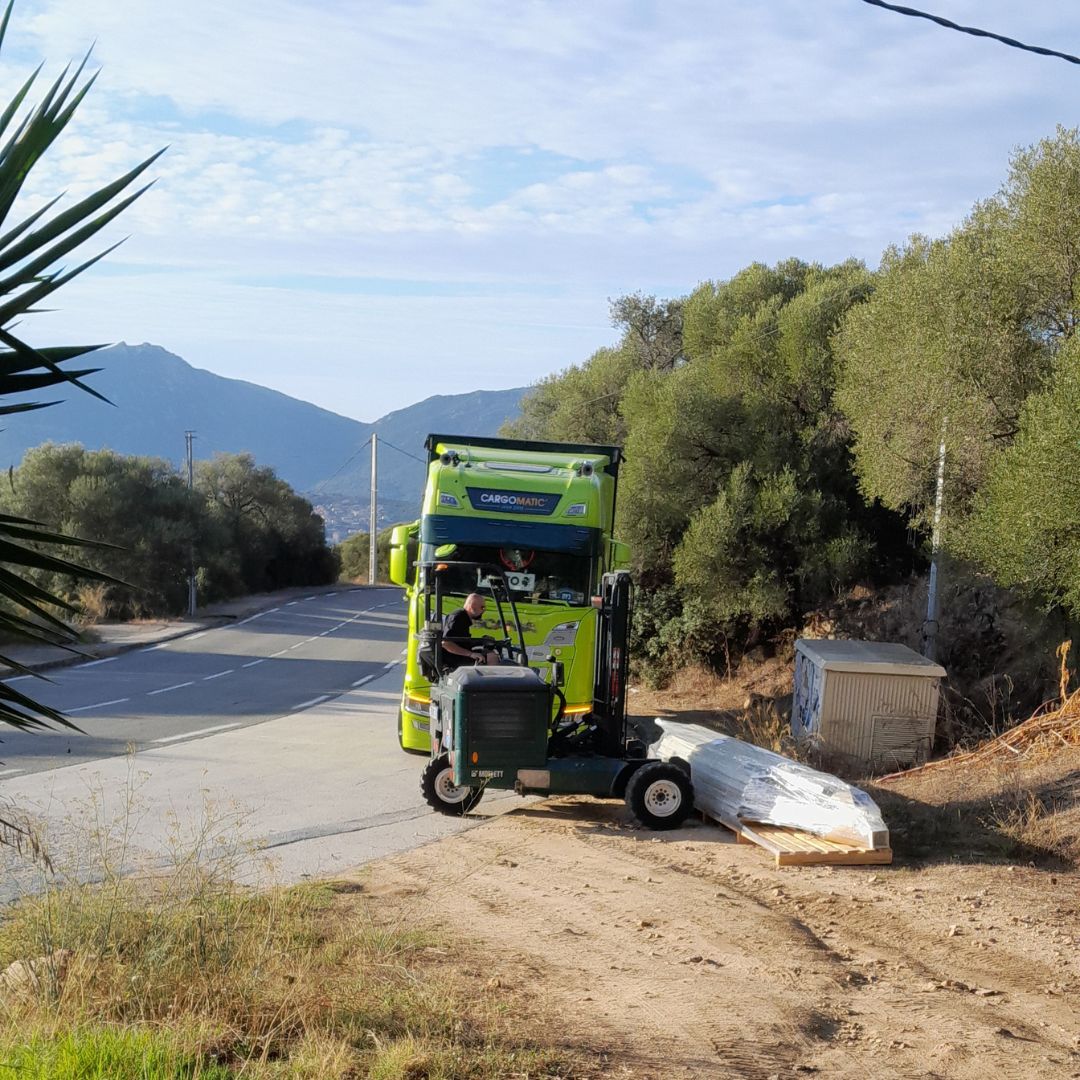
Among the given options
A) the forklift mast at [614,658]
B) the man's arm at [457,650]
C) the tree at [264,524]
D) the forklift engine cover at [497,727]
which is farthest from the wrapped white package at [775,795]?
the tree at [264,524]

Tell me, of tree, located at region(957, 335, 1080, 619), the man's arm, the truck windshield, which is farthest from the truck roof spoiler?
tree, located at region(957, 335, 1080, 619)

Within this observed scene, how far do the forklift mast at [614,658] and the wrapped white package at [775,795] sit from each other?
0.75 metres

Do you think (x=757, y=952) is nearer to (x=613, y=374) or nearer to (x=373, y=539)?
(x=613, y=374)

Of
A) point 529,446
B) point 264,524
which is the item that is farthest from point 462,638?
point 264,524

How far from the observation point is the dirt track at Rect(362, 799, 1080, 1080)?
536cm

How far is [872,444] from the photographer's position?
1867cm

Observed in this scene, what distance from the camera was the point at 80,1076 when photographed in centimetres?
425

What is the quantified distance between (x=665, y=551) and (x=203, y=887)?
19.0 m

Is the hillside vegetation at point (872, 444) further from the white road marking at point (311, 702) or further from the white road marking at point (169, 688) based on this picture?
the white road marking at point (169, 688)

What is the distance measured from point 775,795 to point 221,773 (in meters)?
6.31

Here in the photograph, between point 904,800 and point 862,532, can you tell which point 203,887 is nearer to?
point 904,800

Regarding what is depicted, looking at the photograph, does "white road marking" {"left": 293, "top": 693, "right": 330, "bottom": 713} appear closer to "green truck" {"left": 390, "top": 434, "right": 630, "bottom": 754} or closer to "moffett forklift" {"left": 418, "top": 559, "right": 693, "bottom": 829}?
"green truck" {"left": 390, "top": 434, "right": 630, "bottom": 754}

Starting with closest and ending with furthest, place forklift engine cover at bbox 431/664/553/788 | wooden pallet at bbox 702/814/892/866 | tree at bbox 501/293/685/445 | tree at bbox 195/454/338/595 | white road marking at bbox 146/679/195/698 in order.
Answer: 1. wooden pallet at bbox 702/814/892/866
2. forklift engine cover at bbox 431/664/553/788
3. white road marking at bbox 146/679/195/698
4. tree at bbox 501/293/685/445
5. tree at bbox 195/454/338/595

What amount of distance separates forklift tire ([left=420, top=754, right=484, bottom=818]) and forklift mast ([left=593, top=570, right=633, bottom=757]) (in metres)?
1.66
